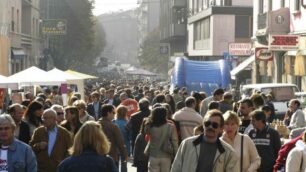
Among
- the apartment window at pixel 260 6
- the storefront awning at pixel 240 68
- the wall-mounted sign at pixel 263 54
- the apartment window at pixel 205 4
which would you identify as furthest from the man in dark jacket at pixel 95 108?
the apartment window at pixel 205 4

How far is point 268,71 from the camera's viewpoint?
134 feet

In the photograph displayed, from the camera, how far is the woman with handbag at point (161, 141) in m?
11.4

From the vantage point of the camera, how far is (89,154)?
6973mm

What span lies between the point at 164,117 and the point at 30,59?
53.2 meters

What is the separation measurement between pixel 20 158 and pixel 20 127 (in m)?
3.03

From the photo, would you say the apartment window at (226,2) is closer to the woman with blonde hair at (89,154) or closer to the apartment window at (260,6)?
the apartment window at (260,6)

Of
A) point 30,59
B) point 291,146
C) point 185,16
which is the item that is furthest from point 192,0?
point 291,146

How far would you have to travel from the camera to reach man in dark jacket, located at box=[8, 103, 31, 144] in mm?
10898

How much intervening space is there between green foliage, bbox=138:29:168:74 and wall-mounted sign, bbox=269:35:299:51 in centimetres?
7517

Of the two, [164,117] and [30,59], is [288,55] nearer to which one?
[164,117]

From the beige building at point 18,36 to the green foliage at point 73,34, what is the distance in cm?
362

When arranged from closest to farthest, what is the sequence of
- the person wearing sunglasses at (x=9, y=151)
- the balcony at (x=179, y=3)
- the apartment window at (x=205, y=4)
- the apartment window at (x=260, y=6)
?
the person wearing sunglasses at (x=9, y=151), the apartment window at (x=260, y=6), the apartment window at (x=205, y=4), the balcony at (x=179, y=3)

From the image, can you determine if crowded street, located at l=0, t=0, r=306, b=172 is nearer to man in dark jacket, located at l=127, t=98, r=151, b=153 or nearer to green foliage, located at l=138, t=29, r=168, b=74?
man in dark jacket, located at l=127, t=98, r=151, b=153

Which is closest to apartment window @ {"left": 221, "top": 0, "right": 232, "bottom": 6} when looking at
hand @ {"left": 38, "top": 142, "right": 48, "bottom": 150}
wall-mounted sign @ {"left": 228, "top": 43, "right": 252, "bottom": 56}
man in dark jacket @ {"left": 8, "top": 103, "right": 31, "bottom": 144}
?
wall-mounted sign @ {"left": 228, "top": 43, "right": 252, "bottom": 56}
